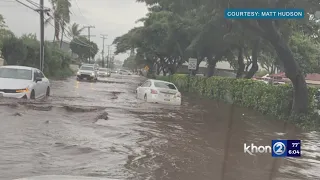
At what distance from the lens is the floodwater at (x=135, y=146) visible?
256 inches

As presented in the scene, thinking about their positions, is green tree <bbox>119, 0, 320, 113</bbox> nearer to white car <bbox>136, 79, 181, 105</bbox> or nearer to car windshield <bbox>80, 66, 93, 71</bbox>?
white car <bbox>136, 79, 181, 105</bbox>

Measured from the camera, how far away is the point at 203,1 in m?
14.5

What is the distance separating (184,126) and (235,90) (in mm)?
10311

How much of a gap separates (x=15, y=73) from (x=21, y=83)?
1.03m

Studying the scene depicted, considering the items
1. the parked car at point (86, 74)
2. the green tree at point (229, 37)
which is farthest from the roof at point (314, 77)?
the parked car at point (86, 74)

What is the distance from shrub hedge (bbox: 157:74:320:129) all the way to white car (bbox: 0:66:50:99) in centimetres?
958

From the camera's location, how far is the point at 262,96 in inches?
683

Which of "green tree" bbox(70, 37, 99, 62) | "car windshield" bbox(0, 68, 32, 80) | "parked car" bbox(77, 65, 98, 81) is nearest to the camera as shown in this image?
"car windshield" bbox(0, 68, 32, 80)

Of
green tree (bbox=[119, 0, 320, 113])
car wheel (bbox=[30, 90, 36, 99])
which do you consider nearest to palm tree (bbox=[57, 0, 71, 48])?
green tree (bbox=[119, 0, 320, 113])

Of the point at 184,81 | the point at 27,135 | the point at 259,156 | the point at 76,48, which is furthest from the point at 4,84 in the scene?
the point at 76,48

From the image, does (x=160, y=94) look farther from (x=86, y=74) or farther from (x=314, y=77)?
(x=314, y=77)

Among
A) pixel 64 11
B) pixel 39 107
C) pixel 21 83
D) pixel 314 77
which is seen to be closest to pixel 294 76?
pixel 39 107

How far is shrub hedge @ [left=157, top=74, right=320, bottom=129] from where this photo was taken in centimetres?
1442

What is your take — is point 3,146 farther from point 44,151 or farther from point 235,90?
point 235,90
